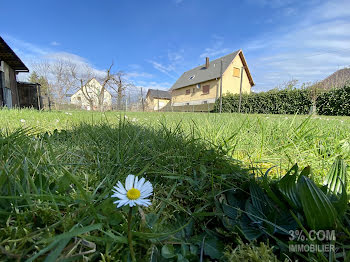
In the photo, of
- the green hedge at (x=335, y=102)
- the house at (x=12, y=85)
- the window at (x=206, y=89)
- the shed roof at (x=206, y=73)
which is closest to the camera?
the house at (x=12, y=85)

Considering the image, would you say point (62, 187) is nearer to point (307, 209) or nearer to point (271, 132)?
point (307, 209)

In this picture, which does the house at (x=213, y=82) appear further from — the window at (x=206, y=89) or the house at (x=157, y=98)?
the house at (x=157, y=98)

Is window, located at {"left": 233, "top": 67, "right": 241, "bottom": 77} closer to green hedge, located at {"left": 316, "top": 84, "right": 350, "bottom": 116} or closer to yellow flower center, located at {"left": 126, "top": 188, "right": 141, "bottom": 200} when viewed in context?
green hedge, located at {"left": 316, "top": 84, "right": 350, "bottom": 116}

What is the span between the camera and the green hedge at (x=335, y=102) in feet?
34.3

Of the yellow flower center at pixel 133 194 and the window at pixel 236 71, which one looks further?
the window at pixel 236 71

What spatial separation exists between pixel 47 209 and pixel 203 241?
493 millimetres

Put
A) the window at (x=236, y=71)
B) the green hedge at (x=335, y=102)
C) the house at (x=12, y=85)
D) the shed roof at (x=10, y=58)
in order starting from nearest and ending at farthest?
the shed roof at (x=10, y=58) → the house at (x=12, y=85) → the green hedge at (x=335, y=102) → the window at (x=236, y=71)

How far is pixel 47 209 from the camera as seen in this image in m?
0.52

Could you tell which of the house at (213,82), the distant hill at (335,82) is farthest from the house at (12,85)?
the distant hill at (335,82)

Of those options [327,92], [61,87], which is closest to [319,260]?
[327,92]

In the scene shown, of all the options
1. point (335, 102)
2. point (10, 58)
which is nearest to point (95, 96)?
point (10, 58)

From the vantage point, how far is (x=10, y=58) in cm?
772

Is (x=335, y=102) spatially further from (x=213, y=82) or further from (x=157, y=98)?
(x=157, y=98)

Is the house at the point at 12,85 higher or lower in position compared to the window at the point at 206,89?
lower
